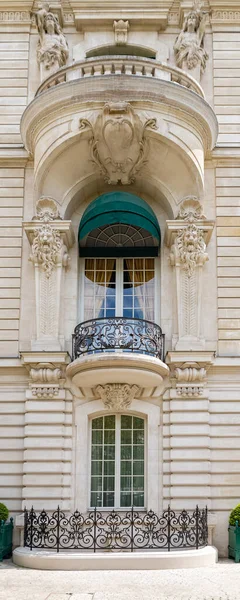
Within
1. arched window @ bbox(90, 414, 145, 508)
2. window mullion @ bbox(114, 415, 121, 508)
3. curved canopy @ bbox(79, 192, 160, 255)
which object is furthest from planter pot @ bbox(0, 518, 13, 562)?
curved canopy @ bbox(79, 192, 160, 255)

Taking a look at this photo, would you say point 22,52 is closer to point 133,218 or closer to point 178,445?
point 133,218

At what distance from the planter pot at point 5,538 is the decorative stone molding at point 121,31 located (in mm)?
14037

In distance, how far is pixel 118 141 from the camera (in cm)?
1770

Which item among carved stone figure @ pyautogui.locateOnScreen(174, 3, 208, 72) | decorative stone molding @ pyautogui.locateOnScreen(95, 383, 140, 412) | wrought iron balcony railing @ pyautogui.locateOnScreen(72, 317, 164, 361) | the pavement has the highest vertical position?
carved stone figure @ pyautogui.locateOnScreen(174, 3, 208, 72)

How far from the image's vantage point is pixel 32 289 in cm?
1850

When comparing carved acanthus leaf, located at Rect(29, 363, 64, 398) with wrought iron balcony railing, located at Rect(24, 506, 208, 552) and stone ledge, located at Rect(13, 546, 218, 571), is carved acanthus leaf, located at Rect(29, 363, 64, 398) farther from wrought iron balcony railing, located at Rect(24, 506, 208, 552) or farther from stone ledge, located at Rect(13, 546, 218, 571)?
stone ledge, located at Rect(13, 546, 218, 571)

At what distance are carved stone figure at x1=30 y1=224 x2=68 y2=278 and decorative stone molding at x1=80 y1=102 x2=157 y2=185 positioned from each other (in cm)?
232

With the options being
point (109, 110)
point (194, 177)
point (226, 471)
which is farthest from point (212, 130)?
point (226, 471)

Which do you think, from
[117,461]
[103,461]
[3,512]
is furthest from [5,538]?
[117,461]

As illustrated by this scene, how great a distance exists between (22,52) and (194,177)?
708cm

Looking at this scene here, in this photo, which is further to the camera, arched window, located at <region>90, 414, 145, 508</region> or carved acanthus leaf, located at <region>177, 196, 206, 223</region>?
carved acanthus leaf, located at <region>177, 196, 206, 223</region>

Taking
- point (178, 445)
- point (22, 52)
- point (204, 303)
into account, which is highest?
point (22, 52)

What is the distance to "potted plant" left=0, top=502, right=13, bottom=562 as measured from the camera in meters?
15.6

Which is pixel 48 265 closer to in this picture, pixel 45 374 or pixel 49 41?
pixel 45 374
